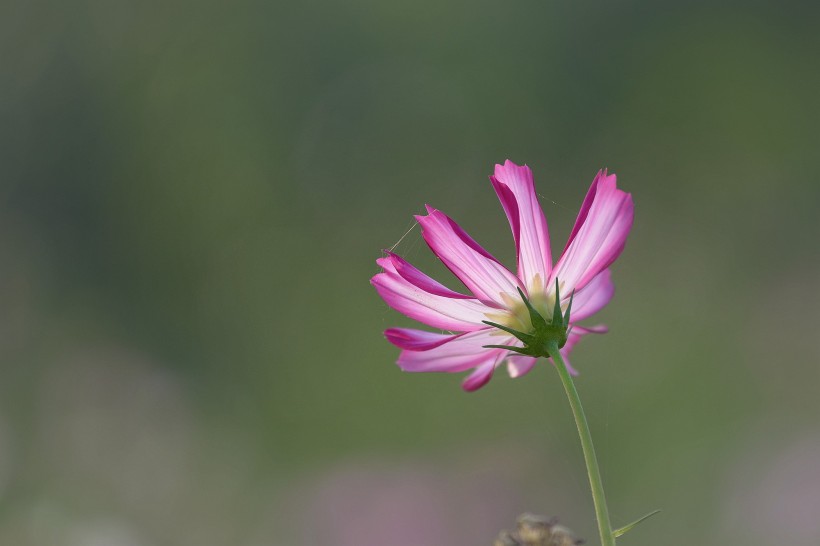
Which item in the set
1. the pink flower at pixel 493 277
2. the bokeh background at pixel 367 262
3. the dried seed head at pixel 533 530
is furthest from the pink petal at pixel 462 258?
the bokeh background at pixel 367 262

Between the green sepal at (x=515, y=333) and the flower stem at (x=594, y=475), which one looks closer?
the flower stem at (x=594, y=475)

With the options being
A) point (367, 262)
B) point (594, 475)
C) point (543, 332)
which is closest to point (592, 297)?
point (543, 332)

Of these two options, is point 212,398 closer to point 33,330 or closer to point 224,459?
point 224,459

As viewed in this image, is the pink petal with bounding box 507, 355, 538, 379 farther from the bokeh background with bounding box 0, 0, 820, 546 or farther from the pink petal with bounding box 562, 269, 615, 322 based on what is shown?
the bokeh background with bounding box 0, 0, 820, 546

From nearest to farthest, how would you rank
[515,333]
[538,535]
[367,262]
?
[538,535] < [515,333] < [367,262]

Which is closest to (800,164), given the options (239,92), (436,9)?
(436,9)

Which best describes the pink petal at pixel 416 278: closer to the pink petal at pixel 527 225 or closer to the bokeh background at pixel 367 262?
the pink petal at pixel 527 225

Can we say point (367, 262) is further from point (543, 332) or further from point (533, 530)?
point (533, 530)

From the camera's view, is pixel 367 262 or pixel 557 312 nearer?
pixel 557 312
